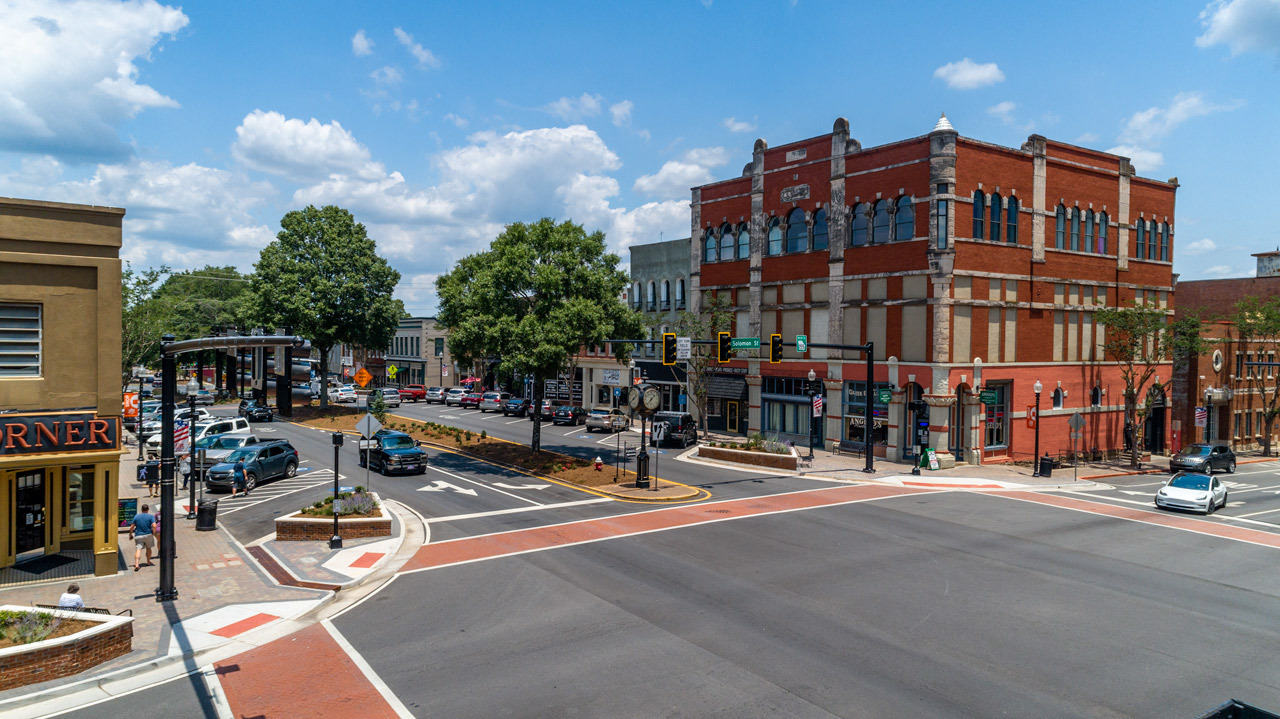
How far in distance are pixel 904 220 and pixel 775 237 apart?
9.32m

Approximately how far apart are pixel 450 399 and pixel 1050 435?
169 ft

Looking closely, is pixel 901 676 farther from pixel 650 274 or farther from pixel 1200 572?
pixel 650 274

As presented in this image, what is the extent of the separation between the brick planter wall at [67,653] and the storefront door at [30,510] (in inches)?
255

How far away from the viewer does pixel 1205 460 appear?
1586 inches

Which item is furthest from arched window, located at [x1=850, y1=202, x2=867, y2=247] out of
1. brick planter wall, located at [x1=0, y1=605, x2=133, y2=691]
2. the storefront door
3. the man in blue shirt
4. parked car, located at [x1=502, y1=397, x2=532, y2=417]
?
brick planter wall, located at [x1=0, y1=605, x2=133, y2=691]

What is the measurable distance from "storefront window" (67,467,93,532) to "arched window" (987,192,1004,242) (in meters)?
39.8

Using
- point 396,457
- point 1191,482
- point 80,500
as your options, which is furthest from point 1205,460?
point 80,500

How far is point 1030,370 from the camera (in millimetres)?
41062

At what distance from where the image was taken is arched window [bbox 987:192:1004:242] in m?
39.2

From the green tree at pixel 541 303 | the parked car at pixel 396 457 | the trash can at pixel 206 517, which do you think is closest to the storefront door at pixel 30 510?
the trash can at pixel 206 517

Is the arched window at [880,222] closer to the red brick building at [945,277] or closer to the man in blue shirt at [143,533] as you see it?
the red brick building at [945,277]

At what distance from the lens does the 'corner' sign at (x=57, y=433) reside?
16.5 meters

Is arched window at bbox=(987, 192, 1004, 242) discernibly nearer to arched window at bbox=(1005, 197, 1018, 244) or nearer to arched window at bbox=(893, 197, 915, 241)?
arched window at bbox=(1005, 197, 1018, 244)

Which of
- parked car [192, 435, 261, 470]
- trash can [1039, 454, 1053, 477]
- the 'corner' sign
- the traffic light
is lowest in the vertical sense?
trash can [1039, 454, 1053, 477]
